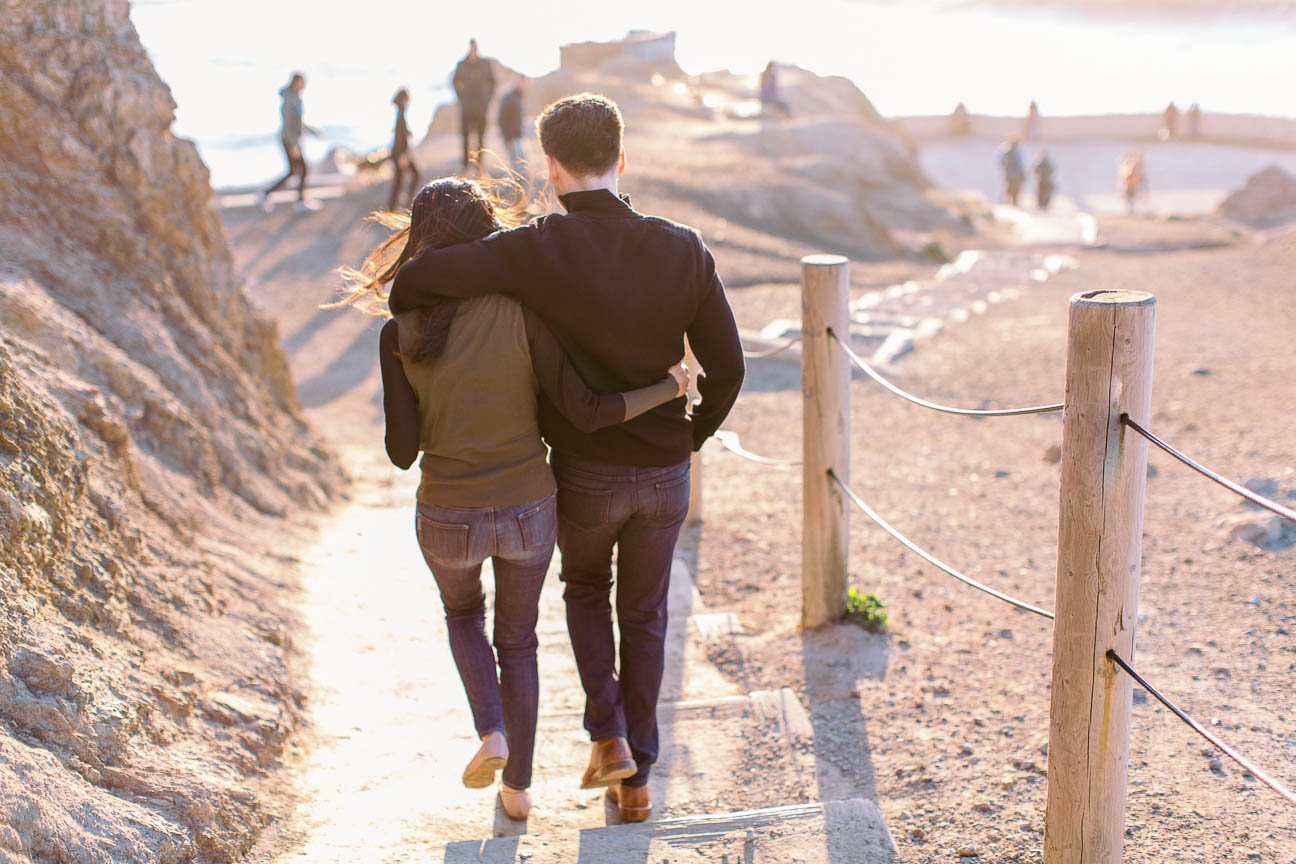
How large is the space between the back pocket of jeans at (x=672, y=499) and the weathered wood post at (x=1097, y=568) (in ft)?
3.03

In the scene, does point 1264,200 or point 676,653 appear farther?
point 1264,200

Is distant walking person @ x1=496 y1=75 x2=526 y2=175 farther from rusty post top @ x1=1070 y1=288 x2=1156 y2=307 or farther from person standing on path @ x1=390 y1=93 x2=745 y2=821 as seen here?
rusty post top @ x1=1070 y1=288 x2=1156 y2=307

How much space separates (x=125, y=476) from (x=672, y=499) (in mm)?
2225

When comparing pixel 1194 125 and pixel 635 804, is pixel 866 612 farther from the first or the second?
pixel 1194 125

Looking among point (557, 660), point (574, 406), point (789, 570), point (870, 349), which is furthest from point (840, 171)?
point (574, 406)

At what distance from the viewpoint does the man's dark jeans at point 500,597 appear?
293 cm

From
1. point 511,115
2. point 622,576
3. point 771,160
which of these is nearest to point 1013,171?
point 771,160

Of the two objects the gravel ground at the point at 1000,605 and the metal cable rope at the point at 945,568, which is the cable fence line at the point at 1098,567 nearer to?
the metal cable rope at the point at 945,568

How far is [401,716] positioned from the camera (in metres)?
3.96

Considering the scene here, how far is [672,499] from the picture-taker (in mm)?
3084

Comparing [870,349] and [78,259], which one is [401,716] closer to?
[78,259]

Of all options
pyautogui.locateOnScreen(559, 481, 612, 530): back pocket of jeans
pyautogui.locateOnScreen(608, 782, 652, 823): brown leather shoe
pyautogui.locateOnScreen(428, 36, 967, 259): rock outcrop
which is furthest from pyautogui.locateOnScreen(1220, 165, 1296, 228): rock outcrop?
pyautogui.locateOnScreen(559, 481, 612, 530): back pocket of jeans

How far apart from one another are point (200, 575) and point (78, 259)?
1.88m

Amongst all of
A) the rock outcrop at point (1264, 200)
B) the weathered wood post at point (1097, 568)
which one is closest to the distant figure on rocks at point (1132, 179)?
the rock outcrop at point (1264, 200)
